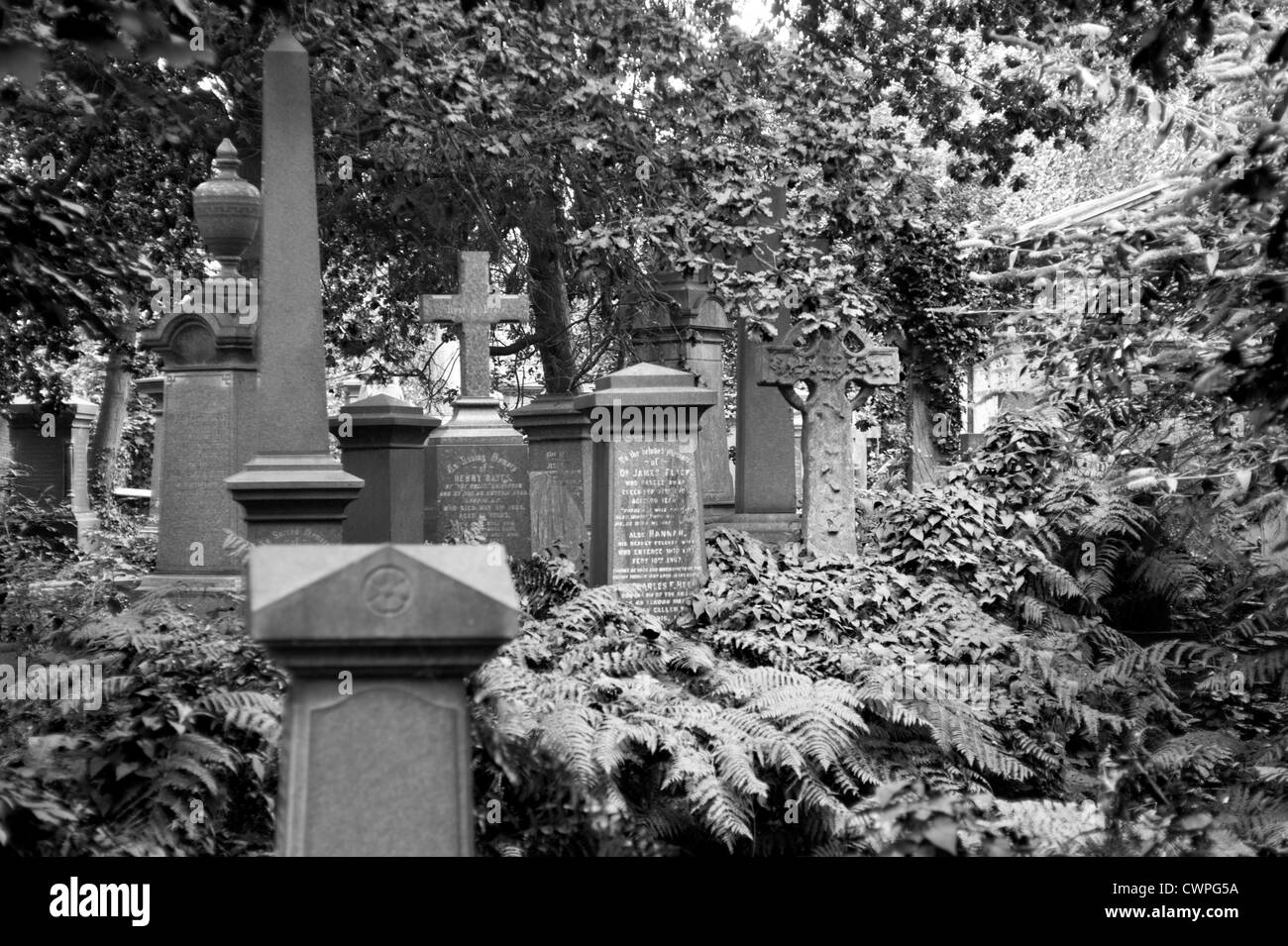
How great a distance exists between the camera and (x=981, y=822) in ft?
15.9

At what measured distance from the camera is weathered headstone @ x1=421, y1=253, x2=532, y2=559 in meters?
13.7

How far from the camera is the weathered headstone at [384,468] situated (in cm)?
1346

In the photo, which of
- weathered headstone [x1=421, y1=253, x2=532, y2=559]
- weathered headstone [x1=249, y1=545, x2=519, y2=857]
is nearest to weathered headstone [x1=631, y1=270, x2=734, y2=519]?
weathered headstone [x1=421, y1=253, x2=532, y2=559]

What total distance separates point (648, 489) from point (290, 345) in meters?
2.87

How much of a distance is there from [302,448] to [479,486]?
3.92 meters

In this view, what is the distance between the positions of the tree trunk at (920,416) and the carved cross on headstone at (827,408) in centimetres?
786

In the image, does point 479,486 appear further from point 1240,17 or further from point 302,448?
point 1240,17

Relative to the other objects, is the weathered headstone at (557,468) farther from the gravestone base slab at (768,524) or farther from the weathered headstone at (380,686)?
the weathered headstone at (380,686)

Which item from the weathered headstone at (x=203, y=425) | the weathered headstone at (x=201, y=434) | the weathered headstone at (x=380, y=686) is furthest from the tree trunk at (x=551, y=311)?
the weathered headstone at (x=380, y=686)

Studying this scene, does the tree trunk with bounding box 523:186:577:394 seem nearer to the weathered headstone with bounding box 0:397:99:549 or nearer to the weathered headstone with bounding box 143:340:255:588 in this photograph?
the weathered headstone with bounding box 143:340:255:588

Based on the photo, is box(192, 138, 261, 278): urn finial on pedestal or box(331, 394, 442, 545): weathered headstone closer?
box(192, 138, 261, 278): urn finial on pedestal

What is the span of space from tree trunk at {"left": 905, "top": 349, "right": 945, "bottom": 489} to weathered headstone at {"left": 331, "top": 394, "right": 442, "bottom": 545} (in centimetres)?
873

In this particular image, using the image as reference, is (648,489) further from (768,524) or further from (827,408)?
(768,524)

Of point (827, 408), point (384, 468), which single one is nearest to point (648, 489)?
point (827, 408)
